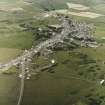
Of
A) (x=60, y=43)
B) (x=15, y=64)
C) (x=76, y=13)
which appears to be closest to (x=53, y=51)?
(x=60, y=43)

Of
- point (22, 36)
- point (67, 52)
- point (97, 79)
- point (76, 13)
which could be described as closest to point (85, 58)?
point (67, 52)

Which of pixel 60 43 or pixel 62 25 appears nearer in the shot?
pixel 60 43

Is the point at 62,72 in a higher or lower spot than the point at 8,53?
lower

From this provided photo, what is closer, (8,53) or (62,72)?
(62,72)

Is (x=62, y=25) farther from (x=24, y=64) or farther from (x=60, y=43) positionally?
(x=24, y=64)

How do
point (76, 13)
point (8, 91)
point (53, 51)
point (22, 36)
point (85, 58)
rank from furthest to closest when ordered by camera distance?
1. point (76, 13)
2. point (22, 36)
3. point (53, 51)
4. point (85, 58)
5. point (8, 91)

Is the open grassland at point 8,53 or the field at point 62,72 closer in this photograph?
the field at point 62,72

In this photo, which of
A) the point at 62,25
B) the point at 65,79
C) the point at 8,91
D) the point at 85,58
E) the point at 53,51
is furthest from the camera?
the point at 62,25

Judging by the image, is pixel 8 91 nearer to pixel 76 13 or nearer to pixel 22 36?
pixel 22 36

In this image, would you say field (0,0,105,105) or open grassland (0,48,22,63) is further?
open grassland (0,48,22,63)
